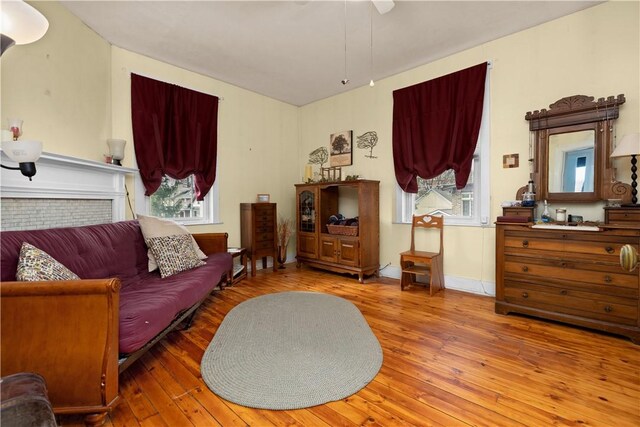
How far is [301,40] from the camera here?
3068 millimetres

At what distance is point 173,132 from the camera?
3.57 meters

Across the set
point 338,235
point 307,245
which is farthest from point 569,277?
point 307,245

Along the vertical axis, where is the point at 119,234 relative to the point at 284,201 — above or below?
below

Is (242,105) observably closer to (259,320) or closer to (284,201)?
(284,201)

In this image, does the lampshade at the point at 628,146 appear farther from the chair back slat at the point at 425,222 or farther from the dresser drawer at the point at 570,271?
the chair back slat at the point at 425,222

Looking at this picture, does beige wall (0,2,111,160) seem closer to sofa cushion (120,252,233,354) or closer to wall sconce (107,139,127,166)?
wall sconce (107,139,127,166)

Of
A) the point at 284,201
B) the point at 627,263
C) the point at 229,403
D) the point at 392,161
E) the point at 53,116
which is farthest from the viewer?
the point at 284,201

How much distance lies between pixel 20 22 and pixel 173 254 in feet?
6.37

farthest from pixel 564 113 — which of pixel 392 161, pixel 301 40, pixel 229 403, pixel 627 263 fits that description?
pixel 229 403

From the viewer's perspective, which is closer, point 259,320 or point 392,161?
point 259,320

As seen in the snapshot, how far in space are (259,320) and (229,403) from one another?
40.2 inches

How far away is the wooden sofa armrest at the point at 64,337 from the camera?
128 cm

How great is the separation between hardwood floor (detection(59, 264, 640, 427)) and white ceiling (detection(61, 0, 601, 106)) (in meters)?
2.81

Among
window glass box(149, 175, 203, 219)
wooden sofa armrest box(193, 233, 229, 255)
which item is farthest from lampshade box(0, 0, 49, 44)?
window glass box(149, 175, 203, 219)
